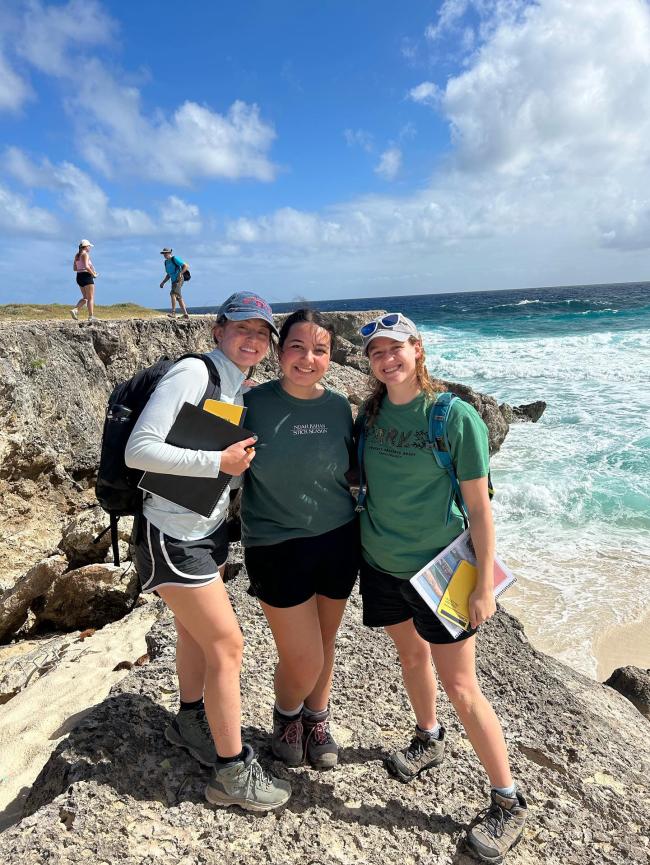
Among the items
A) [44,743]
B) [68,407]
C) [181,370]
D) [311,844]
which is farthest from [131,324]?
[311,844]

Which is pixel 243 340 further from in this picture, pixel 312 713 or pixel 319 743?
pixel 319 743

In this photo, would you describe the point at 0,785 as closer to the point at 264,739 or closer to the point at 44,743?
the point at 44,743

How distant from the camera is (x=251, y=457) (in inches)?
85.2

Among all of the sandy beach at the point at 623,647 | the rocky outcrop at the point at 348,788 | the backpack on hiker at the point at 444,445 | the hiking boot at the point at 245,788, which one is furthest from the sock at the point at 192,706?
the sandy beach at the point at 623,647

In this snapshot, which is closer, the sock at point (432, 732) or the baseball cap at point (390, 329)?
the baseball cap at point (390, 329)

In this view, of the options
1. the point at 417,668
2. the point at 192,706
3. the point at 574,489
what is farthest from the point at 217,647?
the point at 574,489

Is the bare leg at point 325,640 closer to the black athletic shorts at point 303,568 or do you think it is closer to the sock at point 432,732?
the black athletic shorts at point 303,568

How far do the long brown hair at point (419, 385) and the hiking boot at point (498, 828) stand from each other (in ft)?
5.40

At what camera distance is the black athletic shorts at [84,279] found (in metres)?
12.2

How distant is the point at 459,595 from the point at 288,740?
1.04 meters

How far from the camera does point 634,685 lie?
14.7 feet

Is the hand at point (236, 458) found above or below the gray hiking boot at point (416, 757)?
above

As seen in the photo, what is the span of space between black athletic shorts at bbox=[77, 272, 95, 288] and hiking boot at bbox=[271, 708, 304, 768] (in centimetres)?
1187

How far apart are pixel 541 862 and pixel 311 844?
93cm
